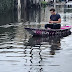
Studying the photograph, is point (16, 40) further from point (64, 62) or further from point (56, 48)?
point (64, 62)

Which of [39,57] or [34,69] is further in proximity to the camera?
[39,57]

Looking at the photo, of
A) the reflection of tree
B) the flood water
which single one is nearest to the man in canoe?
the reflection of tree

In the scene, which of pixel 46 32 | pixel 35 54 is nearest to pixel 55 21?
pixel 46 32

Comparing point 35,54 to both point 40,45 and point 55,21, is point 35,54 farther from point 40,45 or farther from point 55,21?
point 55,21

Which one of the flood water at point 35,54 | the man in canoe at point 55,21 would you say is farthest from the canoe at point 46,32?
the flood water at point 35,54

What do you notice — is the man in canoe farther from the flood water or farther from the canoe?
the flood water

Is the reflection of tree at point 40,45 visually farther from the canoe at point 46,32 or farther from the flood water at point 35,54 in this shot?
the canoe at point 46,32

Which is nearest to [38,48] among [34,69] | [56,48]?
[56,48]

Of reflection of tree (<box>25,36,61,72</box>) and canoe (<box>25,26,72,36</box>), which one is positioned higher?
canoe (<box>25,26,72,36</box>)

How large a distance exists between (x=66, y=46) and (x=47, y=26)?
4.19m

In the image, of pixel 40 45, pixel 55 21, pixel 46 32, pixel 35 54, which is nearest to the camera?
pixel 35 54

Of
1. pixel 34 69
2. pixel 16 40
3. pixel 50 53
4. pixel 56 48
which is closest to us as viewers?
pixel 34 69

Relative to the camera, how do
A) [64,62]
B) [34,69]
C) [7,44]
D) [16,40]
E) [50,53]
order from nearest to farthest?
1. [34,69]
2. [64,62]
3. [50,53]
4. [7,44]
5. [16,40]

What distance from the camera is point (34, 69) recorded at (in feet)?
32.3
